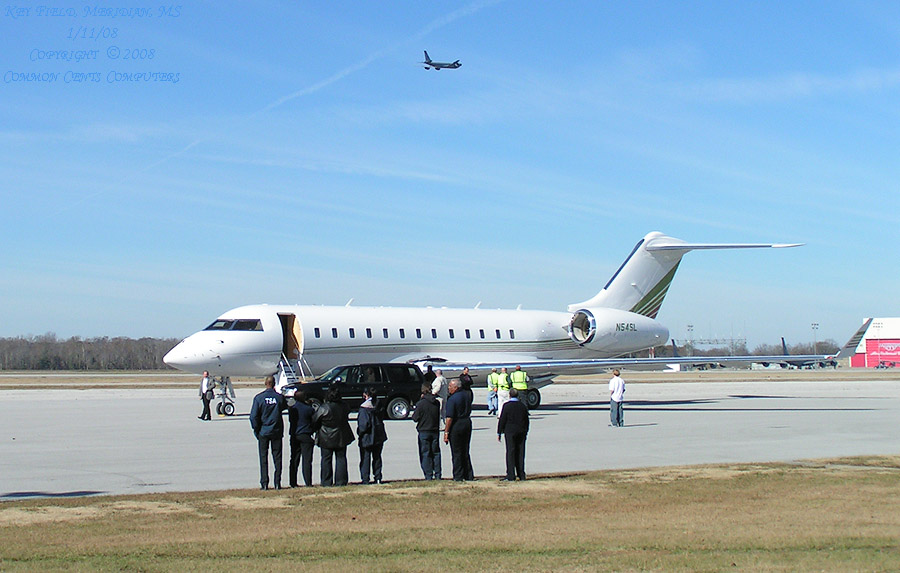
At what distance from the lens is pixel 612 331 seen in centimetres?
3641

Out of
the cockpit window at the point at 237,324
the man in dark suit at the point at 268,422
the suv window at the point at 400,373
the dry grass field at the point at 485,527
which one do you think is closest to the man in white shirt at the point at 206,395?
the cockpit window at the point at 237,324

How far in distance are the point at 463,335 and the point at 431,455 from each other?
21195mm

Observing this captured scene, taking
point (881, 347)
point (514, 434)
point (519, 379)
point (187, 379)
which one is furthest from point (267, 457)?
point (881, 347)

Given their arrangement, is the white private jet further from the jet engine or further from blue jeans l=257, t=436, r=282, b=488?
blue jeans l=257, t=436, r=282, b=488

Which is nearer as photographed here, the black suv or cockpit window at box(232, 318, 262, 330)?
the black suv

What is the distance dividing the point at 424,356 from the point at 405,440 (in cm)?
1314

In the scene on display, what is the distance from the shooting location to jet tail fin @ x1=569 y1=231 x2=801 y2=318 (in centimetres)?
3857

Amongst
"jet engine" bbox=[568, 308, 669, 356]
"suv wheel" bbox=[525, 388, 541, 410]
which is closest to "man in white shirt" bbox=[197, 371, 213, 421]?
"suv wheel" bbox=[525, 388, 541, 410]

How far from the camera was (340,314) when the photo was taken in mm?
32125

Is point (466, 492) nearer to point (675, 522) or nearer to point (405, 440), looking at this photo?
point (675, 522)

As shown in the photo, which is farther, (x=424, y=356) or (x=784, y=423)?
(x=424, y=356)

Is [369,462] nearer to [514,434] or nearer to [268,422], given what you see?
[268,422]

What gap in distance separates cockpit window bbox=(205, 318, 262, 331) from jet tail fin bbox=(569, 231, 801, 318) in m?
13.6

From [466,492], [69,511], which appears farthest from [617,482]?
[69,511]
